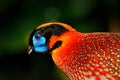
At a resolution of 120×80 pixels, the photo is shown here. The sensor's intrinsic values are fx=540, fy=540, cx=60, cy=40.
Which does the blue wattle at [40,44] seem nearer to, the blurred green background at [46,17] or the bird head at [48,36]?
the bird head at [48,36]

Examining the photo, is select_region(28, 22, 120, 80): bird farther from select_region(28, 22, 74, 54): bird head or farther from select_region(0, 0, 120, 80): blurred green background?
select_region(0, 0, 120, 80): blurred green background

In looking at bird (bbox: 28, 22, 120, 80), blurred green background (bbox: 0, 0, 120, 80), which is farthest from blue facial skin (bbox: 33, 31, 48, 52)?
blurred green background (bbox: 0, 0, 120, 80)

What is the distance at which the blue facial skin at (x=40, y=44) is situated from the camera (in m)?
4.40

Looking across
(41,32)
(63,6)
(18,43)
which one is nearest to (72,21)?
(63,6)

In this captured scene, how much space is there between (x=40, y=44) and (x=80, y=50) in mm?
342

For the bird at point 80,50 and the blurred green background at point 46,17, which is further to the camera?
the blurred green background at point 46,17

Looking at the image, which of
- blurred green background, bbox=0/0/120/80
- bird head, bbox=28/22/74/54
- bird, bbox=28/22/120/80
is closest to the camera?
bird, bbox=28/22/120/80

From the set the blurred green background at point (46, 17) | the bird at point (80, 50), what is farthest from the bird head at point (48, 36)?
the blurred green background at point (46, 17)

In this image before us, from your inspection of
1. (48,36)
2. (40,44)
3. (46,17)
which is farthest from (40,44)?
(46,17)

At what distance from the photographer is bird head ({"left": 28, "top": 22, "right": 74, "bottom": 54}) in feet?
14.3

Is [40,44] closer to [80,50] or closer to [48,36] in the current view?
[48,36]

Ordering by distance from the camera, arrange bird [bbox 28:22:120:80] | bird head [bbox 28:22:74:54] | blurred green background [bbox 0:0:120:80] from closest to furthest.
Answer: bird [bbox 28:22:120:80]
bird head [bbox 28:22:74:54]
blurred green background [bbox 0:0:120:80]

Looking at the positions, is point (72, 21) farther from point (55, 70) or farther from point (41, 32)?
point (41, 32)

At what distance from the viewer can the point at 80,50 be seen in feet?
14.3
